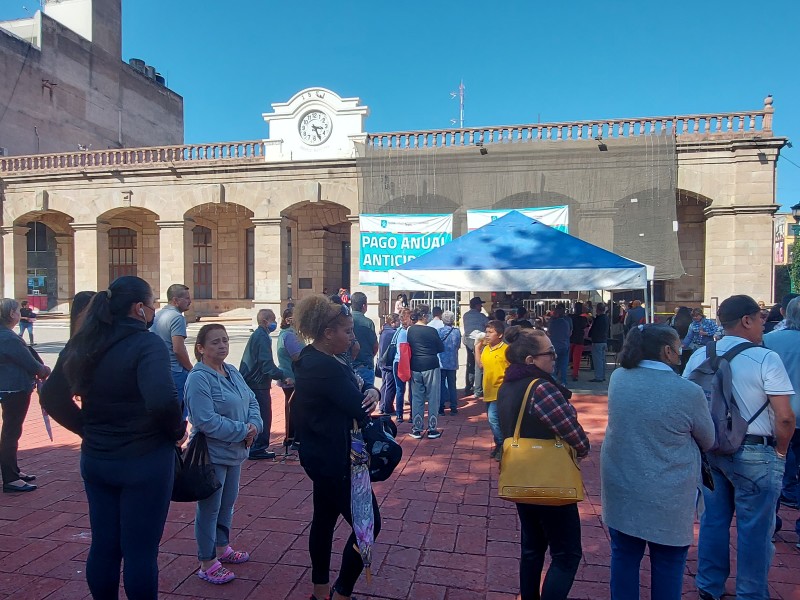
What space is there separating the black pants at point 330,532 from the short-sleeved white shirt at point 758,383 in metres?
1.93

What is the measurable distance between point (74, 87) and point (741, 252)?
3079 cm

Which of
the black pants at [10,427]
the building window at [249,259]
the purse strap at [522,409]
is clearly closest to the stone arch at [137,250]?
the building window at [249,259]

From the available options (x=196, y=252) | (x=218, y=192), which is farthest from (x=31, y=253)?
(x=218, y=192)

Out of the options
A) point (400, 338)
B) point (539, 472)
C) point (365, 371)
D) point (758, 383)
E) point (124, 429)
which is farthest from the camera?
point (400, 338)

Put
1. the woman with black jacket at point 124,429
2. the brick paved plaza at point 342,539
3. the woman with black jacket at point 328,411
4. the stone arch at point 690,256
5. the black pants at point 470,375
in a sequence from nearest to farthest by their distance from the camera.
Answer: the woman with black jacket at point 124,429, the woman with black jacket at point 328,411, the brick paved plaza at point 342,539, the black pants at point 470,375, the stone arch at point 690,256

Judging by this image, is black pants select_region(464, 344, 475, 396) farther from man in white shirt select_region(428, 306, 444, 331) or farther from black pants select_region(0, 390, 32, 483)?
black pants select_region(0, 390, 32, 483)

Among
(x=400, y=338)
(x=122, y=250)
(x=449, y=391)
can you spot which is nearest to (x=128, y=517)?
(x=400, y=338)

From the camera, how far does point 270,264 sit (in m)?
18.6

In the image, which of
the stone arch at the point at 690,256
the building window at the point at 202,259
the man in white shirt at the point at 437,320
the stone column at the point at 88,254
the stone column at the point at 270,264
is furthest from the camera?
the building window at the point at 202,259

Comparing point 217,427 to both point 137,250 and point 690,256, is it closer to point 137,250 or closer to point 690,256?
point 690,256

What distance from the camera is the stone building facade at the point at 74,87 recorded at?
24750mm

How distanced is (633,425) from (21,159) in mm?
25373

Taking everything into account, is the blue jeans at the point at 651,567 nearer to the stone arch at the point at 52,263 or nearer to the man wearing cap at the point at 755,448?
the man wearing cap at the point at 755,448

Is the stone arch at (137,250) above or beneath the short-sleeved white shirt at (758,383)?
above
